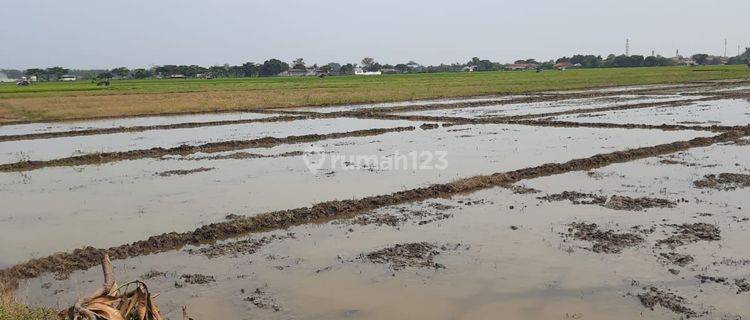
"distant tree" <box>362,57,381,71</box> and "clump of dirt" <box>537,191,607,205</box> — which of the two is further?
"distant tree" <box>362,57,381,71</box>

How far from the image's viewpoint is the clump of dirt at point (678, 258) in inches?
262

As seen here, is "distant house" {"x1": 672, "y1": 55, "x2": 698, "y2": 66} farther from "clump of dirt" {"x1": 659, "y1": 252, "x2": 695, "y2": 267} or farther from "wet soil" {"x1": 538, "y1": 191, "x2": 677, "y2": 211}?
"clump of dirt" {"x1": 659, "y1": 252, "x2": 695, "y2": 267}

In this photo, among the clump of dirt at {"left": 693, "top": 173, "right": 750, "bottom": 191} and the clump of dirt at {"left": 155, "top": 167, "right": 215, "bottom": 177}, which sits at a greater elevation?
the clump of dirt at {"left": 155, "top": 167, "right": 215, "bottom": 177}

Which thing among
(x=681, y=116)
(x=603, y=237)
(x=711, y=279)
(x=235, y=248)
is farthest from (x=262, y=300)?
(x=681, y=116)

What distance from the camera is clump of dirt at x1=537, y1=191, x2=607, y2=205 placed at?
9.59 meters

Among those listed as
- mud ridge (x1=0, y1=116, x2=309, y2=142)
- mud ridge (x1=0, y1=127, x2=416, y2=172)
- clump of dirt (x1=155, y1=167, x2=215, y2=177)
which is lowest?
clump of dirt (x1=155, y1=167, x2=215, y2=177)

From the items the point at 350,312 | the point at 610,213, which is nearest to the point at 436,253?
the point at 350,312

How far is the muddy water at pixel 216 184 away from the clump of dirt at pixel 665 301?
528 cm

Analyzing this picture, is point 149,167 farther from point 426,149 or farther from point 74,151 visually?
point 426,149

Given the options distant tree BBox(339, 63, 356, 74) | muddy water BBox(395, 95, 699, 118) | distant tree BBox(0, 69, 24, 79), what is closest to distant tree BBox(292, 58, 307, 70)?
distant tree BBox(339, 63, 356, 74)

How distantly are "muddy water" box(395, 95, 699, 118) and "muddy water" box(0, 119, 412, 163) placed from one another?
378 centimetres

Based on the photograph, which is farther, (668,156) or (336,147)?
(336,147)

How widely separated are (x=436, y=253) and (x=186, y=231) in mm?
3423

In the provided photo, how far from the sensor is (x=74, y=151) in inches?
643
